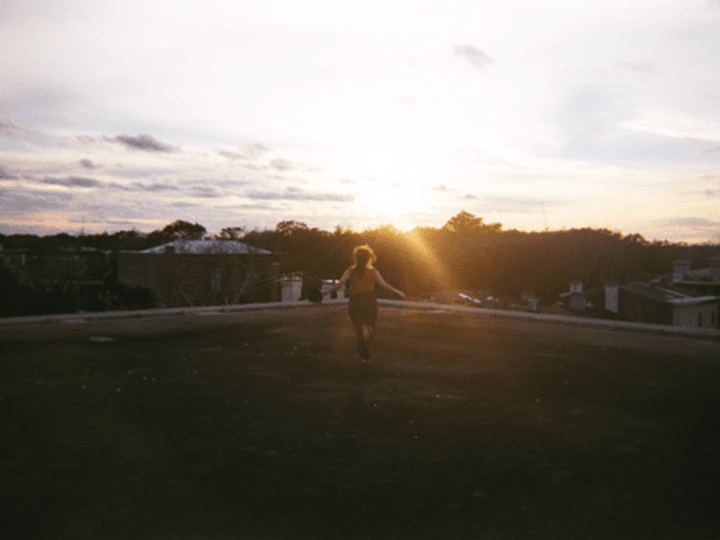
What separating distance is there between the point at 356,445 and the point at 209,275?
43.0m

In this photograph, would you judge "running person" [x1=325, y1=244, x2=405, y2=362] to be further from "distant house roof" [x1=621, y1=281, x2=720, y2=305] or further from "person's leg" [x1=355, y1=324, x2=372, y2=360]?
"distant house roof" [x1=621, y1=281, x2=720, y2=305]

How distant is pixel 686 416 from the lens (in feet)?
19.3

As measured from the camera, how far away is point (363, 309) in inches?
349

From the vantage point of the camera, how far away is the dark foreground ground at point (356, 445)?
3.53 meters

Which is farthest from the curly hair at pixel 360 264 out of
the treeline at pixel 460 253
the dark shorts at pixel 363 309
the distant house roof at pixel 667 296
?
the treeline at pixel 460 253

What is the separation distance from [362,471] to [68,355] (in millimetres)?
6957

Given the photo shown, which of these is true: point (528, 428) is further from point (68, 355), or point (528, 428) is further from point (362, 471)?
point (68, 355)

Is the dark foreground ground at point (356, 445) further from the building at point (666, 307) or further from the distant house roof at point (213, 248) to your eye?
the distant house roof at point (213, 248)

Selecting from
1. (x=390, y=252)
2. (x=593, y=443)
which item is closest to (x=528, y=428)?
(x=593, y=443)

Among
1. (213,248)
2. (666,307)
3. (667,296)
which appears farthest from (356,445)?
(213,248)

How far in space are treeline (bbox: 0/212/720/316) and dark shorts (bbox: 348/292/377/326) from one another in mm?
42115

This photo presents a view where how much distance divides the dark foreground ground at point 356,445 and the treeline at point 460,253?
42998 millimetres

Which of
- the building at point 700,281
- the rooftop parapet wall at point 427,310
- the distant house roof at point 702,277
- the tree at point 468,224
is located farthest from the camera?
the tree at point 468,224

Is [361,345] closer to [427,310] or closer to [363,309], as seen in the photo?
[363,309]
